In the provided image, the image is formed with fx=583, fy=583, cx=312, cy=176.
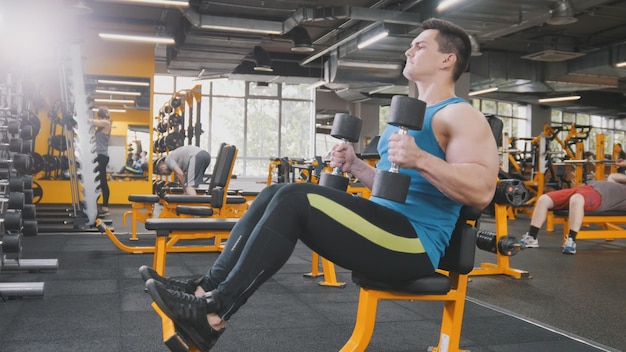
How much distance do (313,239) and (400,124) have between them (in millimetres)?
321

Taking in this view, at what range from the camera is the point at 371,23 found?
25.9 feet

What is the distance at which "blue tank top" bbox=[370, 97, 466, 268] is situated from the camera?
1404 mm

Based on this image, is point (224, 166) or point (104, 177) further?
point (104, 177)

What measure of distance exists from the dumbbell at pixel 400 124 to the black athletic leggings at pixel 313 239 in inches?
3.4

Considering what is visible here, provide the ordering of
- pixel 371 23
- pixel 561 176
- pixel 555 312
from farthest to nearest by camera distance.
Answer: pixel 561 176 < pixel 371 23 < pixel 555 312

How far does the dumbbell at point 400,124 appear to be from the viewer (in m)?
1.25

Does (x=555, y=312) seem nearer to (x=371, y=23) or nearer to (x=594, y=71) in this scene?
(x=371, y=23)

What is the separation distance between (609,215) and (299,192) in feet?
14.5

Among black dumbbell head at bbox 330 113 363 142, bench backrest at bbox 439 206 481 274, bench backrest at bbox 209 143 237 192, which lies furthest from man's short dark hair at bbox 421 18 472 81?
bench backrest at bbox 209 143 237 192

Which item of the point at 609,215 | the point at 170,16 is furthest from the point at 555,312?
the point at 170,16

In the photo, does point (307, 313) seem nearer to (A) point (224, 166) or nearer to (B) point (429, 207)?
(B) point (429, 207)

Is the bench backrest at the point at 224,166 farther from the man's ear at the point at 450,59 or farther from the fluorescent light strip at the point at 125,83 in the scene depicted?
the fluorescent light strip at the point at 125,83

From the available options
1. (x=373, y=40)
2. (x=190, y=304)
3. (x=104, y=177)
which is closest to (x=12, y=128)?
(x=190, y=304)

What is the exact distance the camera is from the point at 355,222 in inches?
50.9
